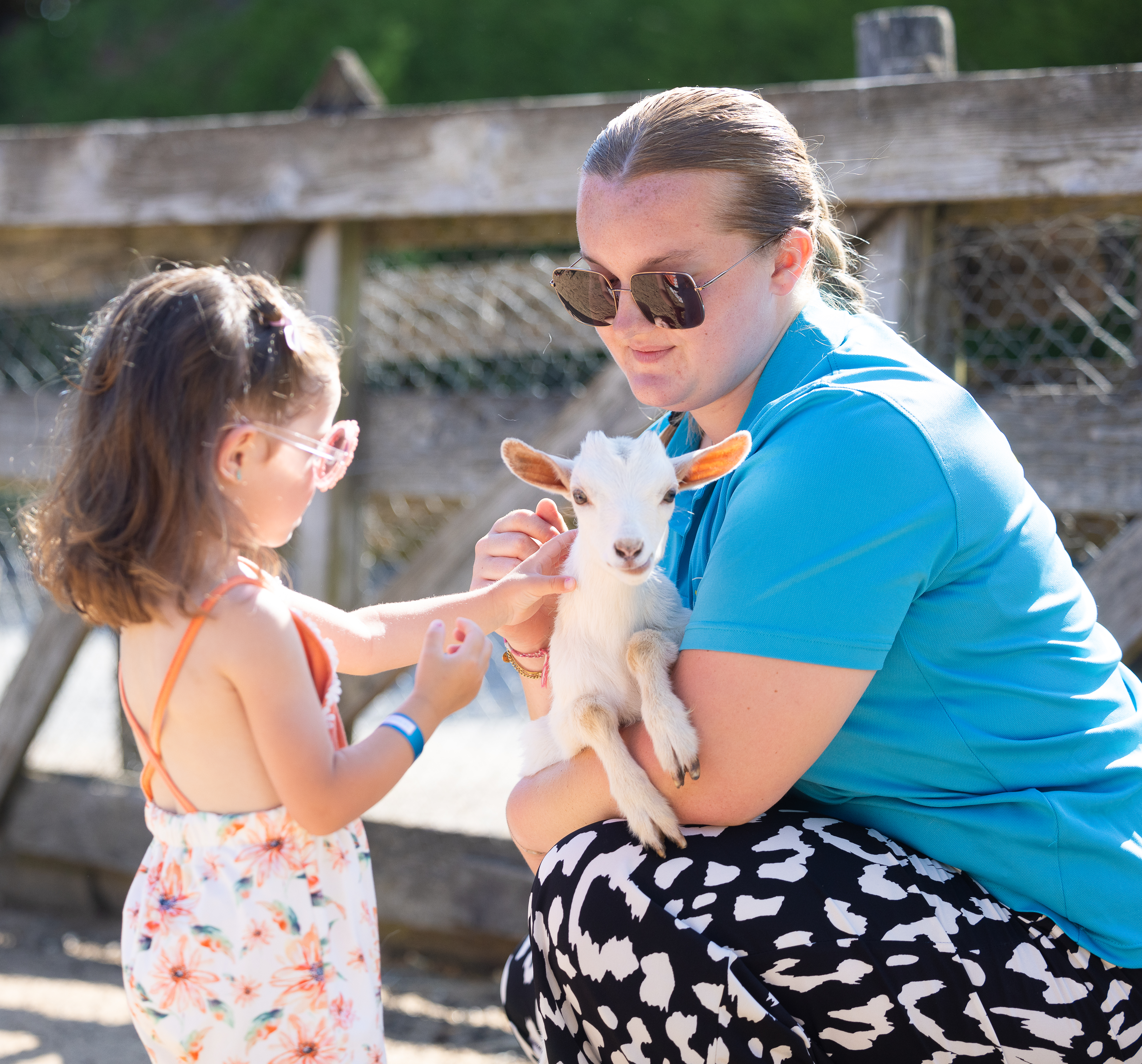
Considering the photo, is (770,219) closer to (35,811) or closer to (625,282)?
(625,282)

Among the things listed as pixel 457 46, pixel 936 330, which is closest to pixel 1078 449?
pixel 936 330

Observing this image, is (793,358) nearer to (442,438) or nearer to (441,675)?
(441,675)

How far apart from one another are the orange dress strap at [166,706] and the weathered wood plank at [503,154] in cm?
155

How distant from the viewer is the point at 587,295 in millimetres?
1758

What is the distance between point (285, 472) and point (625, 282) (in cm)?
56

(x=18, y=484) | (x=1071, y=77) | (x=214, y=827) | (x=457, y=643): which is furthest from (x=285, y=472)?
(x=18, y=484)

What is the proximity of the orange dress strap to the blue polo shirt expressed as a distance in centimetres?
60

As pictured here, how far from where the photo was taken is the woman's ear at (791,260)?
1672 millimetres

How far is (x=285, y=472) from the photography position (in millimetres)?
1571

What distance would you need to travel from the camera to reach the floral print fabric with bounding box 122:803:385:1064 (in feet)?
4.87

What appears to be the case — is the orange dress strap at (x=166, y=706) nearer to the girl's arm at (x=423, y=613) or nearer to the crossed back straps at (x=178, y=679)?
the crossed back straps at (x=178, y=679)

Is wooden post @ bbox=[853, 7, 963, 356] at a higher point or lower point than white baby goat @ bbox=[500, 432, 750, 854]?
higher

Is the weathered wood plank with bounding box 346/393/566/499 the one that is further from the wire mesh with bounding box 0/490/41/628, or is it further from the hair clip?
the wire mesh with bounding box 0/490/41/628

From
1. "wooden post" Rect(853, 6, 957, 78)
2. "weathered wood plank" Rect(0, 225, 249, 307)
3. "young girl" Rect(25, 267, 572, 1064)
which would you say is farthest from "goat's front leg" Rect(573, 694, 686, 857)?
"weathered wood plank" Rect(0, 225, 249, 307)
